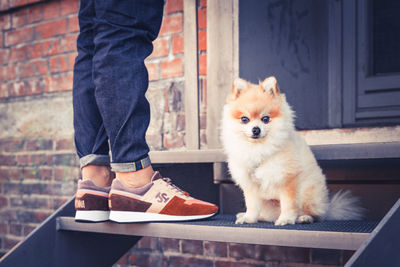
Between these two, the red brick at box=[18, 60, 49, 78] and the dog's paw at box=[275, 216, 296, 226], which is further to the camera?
the red brick at box=[18, 60, 49, 78]

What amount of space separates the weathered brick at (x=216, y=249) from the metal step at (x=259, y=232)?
0.92 metres

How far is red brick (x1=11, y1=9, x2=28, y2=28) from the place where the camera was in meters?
2.96

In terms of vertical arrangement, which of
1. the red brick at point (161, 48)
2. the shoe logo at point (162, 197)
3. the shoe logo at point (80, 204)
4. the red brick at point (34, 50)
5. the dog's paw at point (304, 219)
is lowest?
the dog's paw at point (304, 219)

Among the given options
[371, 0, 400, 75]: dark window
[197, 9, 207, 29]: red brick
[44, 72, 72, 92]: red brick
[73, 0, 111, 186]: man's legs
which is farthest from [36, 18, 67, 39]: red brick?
[371, 0, 400, 75]: dark window

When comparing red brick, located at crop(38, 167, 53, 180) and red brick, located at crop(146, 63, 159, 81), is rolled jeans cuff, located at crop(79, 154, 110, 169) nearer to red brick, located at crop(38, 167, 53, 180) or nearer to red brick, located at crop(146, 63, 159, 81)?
red brick, located at crop(146, 63, 159, 81)

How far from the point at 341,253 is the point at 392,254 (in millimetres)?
1088

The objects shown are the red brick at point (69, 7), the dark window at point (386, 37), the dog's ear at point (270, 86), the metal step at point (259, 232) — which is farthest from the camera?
the red brick at point (69, 7)

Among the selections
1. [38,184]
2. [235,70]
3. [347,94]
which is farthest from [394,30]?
[38,184]

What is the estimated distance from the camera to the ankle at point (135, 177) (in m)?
1.37

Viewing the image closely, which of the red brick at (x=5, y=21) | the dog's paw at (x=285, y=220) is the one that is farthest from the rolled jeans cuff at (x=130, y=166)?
the red brick at (x=5, y=21)

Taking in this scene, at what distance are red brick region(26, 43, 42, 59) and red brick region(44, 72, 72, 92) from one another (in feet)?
0.66

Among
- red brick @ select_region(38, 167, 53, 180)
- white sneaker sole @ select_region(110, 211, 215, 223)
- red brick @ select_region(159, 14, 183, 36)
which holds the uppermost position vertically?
red brick @ select_region(159, 14, 183, 36)

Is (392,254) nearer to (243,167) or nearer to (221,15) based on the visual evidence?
(243,167)

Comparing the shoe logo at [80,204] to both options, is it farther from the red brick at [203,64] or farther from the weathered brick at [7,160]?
the weathered brick at [7,160]
